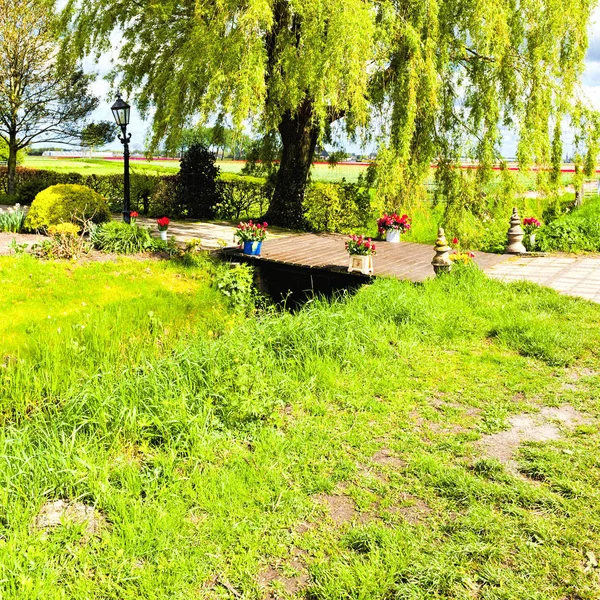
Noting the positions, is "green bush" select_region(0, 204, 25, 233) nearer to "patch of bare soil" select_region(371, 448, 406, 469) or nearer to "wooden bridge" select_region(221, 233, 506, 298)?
"wooden bridge" select_region(221, 233, 506, 298)

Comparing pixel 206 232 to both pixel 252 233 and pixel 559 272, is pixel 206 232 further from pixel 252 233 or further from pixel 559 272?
pixel 559 272

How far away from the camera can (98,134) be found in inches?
784

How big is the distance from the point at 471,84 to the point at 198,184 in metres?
7.72

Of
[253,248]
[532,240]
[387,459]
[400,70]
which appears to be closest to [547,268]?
[532,240]

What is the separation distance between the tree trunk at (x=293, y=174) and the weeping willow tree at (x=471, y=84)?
295 centimetres

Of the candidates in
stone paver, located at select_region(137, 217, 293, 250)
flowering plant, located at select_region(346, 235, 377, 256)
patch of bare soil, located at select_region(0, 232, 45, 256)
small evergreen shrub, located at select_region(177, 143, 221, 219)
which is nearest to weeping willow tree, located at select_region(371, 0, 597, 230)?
flowering plant, located at select_region(346, 235, 377, 256)

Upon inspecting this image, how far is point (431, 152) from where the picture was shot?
9664 mm

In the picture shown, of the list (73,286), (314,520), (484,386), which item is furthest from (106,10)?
(314,520)

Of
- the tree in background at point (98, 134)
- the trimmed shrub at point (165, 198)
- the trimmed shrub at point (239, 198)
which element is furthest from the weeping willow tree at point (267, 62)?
the tree in background at point (98, 134)

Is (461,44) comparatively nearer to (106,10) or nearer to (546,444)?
(106,10)

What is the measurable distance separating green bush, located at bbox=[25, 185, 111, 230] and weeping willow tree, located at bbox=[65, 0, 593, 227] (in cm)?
183

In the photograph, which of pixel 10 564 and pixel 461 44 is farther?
pixel 461 44

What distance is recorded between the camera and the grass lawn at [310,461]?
2371 millimetres

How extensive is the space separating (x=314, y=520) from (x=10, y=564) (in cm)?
140
